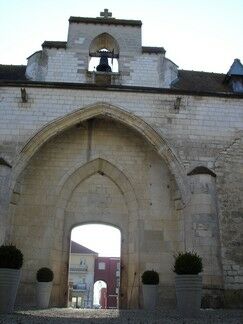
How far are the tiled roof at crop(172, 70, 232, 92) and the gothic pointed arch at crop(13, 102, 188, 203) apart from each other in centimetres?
200

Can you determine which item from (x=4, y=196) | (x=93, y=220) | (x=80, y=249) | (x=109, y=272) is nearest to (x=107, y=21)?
(x=93, y=220)

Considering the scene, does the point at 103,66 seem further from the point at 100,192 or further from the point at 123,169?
the point at 100,192

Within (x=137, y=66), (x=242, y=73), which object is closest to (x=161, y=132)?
(x=137, y=66)

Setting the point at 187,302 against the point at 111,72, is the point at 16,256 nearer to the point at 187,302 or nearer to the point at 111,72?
the point at 187,302

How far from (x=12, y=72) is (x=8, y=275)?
23.9 feet

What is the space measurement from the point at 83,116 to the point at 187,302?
520 cm

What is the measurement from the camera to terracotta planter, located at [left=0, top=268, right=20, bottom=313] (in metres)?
5.45

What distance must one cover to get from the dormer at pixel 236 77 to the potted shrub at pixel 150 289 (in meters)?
5.82

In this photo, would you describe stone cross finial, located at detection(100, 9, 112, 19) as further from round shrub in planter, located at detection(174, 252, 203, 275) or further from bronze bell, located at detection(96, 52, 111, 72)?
round shrub in planter, located at detection(174, 252, 203, 275)

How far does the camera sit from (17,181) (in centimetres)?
873

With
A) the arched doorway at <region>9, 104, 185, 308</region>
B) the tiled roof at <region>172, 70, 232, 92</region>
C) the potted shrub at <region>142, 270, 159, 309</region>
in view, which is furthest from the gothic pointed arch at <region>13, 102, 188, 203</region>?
the tiled roof at <region>172, 70, 232, 92</region>

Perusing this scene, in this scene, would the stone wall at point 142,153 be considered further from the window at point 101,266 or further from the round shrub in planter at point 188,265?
the window at point 101,266

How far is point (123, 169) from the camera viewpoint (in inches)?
382

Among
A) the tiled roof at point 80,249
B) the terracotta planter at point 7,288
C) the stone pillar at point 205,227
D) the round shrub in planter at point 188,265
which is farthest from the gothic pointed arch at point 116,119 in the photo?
the tiled roof at point 80,249
